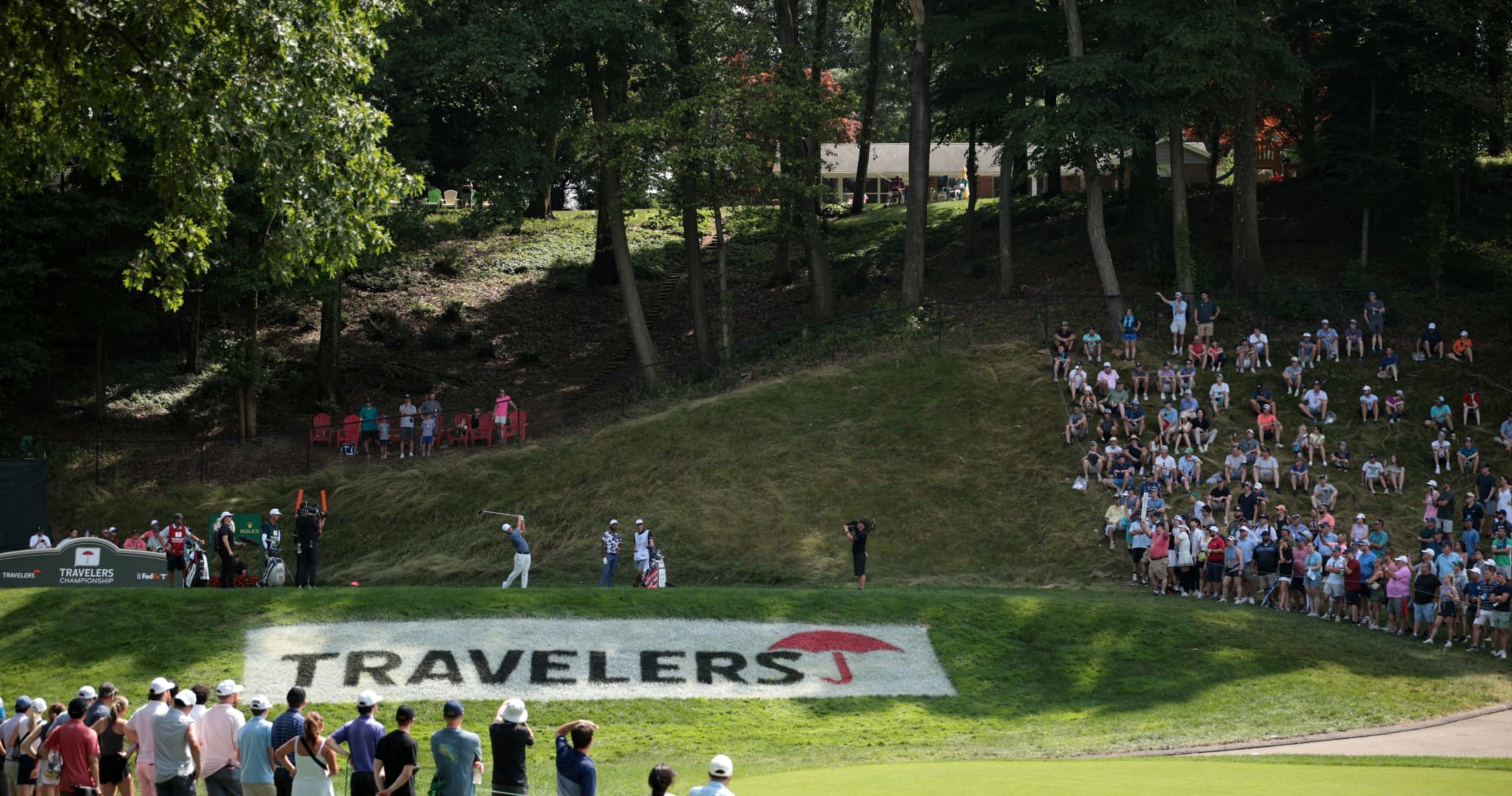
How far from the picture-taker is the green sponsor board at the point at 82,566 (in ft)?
83.7

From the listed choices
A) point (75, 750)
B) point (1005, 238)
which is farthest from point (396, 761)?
point (1005, 238)

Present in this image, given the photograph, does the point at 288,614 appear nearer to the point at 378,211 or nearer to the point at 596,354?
the point at 378,211

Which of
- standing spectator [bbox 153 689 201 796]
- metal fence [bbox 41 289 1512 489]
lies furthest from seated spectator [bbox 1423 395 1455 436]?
standing spectator [bbox 153 689 201 796]

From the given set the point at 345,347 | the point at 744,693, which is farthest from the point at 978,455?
the point at 345,347

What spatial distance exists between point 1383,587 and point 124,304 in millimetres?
33635

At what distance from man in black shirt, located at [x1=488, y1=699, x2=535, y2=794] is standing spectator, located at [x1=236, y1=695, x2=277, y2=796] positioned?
7.94ft

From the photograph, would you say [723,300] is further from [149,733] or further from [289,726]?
[289,726]

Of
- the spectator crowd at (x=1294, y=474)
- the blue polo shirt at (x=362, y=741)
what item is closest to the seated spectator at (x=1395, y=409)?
the spectator crowd at (x=1294, y=474)

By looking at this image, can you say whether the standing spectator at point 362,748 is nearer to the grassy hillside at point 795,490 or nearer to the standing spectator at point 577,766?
the standing spectator at point 577,766

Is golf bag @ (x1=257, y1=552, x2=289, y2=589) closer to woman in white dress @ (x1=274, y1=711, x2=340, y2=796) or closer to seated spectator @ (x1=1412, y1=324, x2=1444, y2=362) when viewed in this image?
woman in white dress @ (x1=274, y1=711, x2=340, y2=796)

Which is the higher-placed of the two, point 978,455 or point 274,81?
point 274,81

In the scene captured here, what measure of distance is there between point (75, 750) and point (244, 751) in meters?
1.92

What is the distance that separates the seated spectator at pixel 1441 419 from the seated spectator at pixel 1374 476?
2.20 meters

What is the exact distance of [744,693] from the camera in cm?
2052
